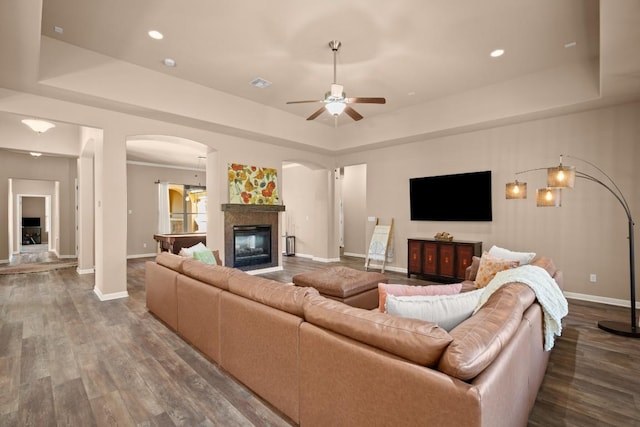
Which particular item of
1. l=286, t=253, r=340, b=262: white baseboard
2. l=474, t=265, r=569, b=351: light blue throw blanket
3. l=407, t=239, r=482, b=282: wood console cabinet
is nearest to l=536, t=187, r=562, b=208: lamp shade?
l=407, t=239, r=482, b=282: wood console cabinet

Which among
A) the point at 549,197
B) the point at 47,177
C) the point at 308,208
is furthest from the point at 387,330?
the point at 47,177

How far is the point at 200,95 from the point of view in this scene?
5156 millimetres

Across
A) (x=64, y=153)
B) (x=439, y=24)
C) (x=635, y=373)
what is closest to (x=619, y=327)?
(x=635, y=373)

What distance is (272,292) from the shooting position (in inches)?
82.4

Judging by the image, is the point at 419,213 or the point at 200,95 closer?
the point at 200,95

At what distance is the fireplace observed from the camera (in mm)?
6412

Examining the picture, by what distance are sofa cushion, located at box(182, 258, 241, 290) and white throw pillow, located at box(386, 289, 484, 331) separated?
1.42 meters

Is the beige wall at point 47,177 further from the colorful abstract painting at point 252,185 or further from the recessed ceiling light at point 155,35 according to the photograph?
the recessed ceiling light at point 155,35

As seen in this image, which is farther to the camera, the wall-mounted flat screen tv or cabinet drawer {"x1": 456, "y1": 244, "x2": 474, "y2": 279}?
the wall-mounted flat screen tv

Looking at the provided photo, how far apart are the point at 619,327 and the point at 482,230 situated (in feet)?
8.26

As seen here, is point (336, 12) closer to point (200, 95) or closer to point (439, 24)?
point (439, 24)

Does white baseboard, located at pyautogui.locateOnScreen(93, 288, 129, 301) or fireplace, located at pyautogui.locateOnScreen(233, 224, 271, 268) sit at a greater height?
fireplace, located at pyautogui.locateOnScreen(233, 224, 271, 268)

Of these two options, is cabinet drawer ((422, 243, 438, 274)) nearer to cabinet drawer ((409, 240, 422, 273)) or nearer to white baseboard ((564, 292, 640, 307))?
cabinet drawer ((409, 240, 422, 273))

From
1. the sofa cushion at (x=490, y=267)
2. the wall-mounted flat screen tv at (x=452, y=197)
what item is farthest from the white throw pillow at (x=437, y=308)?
the wall-mounted flat screen tv at (x=452, y=197)
